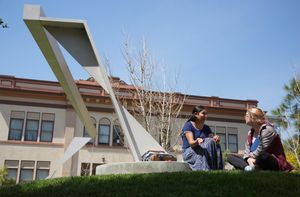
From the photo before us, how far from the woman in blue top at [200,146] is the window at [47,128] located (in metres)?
22.6

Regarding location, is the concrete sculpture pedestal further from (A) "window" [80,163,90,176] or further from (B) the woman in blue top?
(A) "window" [80,163,90,176]

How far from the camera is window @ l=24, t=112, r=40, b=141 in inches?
1097

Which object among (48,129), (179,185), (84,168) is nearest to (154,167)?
(179,185)

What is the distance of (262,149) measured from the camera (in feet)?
19.3

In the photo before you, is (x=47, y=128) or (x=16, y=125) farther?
(x=47, y=128)

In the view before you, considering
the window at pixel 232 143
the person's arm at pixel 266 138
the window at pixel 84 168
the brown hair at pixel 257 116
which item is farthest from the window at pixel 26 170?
the person's arm at pixel 266 138

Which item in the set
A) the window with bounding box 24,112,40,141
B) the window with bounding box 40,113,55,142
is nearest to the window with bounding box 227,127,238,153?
the window with bounding box 40,113,55,142

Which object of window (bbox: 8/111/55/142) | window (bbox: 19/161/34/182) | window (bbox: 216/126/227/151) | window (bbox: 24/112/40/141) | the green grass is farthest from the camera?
window (bbox: 216/126/227/151)

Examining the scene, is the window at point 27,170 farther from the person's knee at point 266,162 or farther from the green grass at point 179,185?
the person's knee at point 266,162

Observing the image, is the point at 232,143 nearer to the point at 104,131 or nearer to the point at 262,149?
the point at 104,131

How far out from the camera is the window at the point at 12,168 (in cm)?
2653

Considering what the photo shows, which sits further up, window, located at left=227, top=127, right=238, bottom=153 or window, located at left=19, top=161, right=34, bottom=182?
window, located at left=227, top=127, right=238, bottom=153

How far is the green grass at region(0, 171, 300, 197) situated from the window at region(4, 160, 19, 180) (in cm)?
2157

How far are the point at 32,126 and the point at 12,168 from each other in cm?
333
